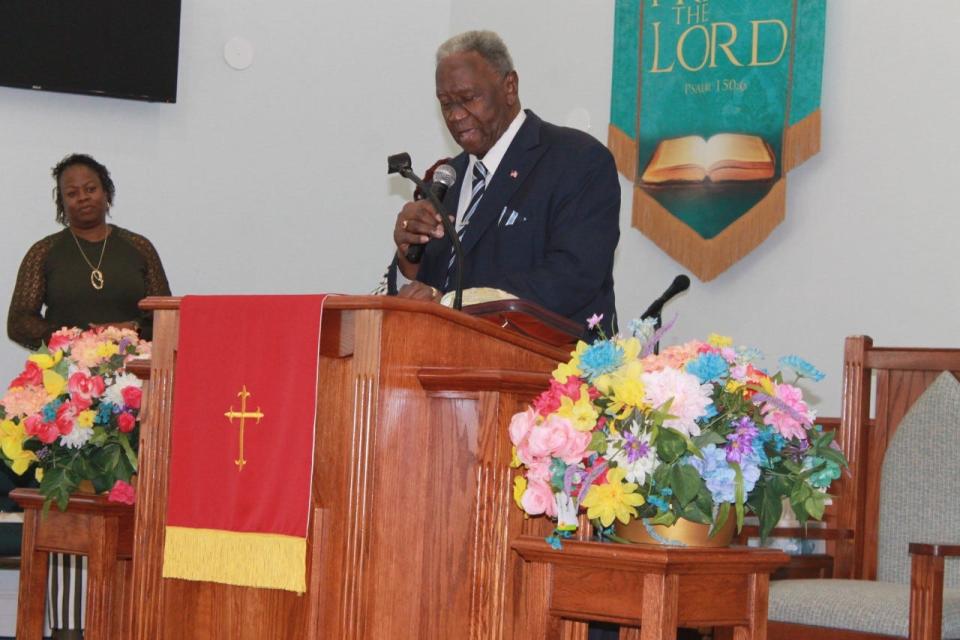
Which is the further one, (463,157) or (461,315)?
(463,157)

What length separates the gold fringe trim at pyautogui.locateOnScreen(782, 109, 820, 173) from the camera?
5.33 metres

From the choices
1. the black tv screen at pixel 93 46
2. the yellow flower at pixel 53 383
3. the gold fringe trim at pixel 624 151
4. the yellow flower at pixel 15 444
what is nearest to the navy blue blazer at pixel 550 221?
the yellow flower at pixel 53 383

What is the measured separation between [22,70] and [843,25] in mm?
3534

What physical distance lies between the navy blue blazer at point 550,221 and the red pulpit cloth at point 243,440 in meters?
0.75

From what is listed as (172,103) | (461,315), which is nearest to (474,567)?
(461,315)

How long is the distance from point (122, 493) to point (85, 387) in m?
0.31

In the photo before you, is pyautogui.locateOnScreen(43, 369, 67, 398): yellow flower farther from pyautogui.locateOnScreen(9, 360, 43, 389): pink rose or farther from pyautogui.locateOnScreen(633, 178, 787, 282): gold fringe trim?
pyautogui.locateOnScreen(633, 178, 787, 282): gold fringe trim

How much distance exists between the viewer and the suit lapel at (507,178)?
3.29 meters

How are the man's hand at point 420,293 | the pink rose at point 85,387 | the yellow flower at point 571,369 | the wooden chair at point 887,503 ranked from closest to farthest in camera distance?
the yellow flower at point 571,369, the man's hand at point 420,293, the wooden chair at point 887,503, the pink rose at point 85,387

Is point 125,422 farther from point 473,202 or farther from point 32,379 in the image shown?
point 473,202

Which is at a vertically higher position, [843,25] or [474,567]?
[843,25]

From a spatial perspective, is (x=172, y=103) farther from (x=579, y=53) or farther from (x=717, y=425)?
(x=717, y=425)

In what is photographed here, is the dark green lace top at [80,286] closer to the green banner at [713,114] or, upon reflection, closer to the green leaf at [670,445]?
the green banner at [713,114]

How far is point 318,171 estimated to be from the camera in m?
6.88
